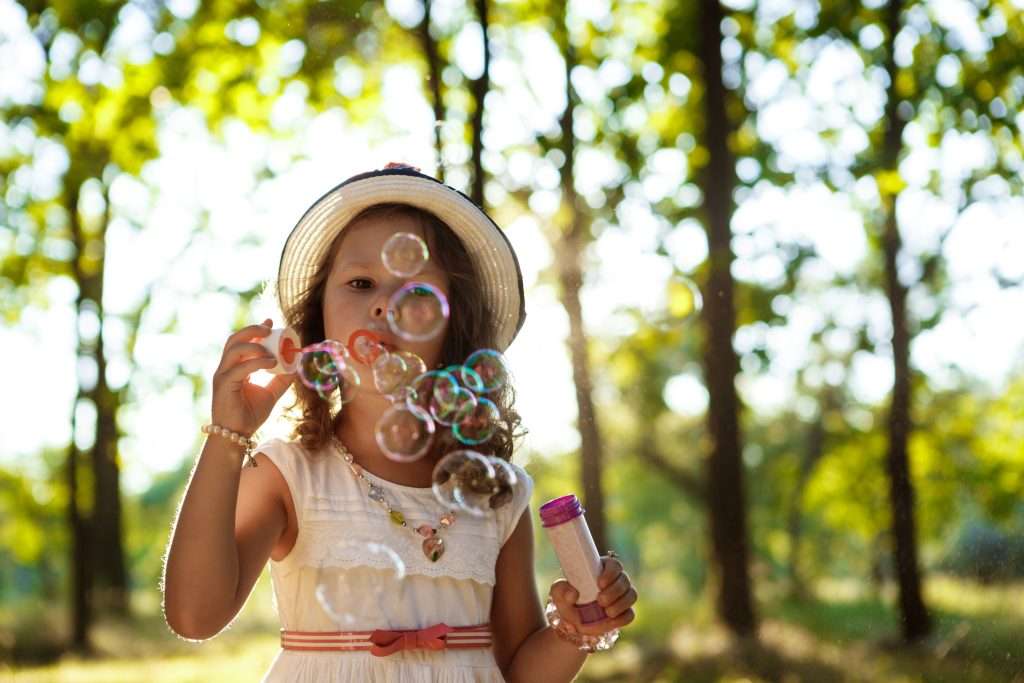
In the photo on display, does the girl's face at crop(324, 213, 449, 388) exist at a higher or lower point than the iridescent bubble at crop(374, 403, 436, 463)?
higher

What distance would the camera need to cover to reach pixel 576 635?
1.79 meters

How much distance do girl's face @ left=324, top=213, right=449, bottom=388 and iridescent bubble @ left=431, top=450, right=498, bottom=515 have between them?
192mm

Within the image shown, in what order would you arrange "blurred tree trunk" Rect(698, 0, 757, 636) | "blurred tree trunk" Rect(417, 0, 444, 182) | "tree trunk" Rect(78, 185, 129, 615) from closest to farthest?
"blurred tree trunk" Rect(417, 0, 444, 182)
"blurred tree trunk" Rect(698, 0, 757, 636)
"tree trunk" Rect(78, 185, 129, 615)

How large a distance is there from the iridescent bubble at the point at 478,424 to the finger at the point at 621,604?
506 millimetres

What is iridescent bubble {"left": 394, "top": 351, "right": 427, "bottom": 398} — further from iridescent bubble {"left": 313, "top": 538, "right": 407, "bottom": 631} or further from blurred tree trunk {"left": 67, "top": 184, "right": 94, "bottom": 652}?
blurred tree trunk {"left": 67, "top": 184, "right": 94, "bottom": 652}

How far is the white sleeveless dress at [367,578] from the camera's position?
1.85 meters

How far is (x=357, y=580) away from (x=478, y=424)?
1.36 ft

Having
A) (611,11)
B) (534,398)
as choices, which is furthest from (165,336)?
(534,398)

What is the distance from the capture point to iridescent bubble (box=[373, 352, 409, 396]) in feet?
6.15

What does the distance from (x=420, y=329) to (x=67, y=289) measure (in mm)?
10547

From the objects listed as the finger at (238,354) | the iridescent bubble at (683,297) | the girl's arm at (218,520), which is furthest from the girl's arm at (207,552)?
the iridescent bubble at (683,297)

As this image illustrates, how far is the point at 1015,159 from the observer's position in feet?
16.5

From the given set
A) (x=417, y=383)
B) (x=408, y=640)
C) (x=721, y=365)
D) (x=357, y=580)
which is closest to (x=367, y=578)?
(x=357, y=580)

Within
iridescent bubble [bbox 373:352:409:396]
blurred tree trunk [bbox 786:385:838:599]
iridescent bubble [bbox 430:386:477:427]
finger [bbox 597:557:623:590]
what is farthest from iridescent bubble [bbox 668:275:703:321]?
blurred tree trunk [bbox 786:385:838:599]
